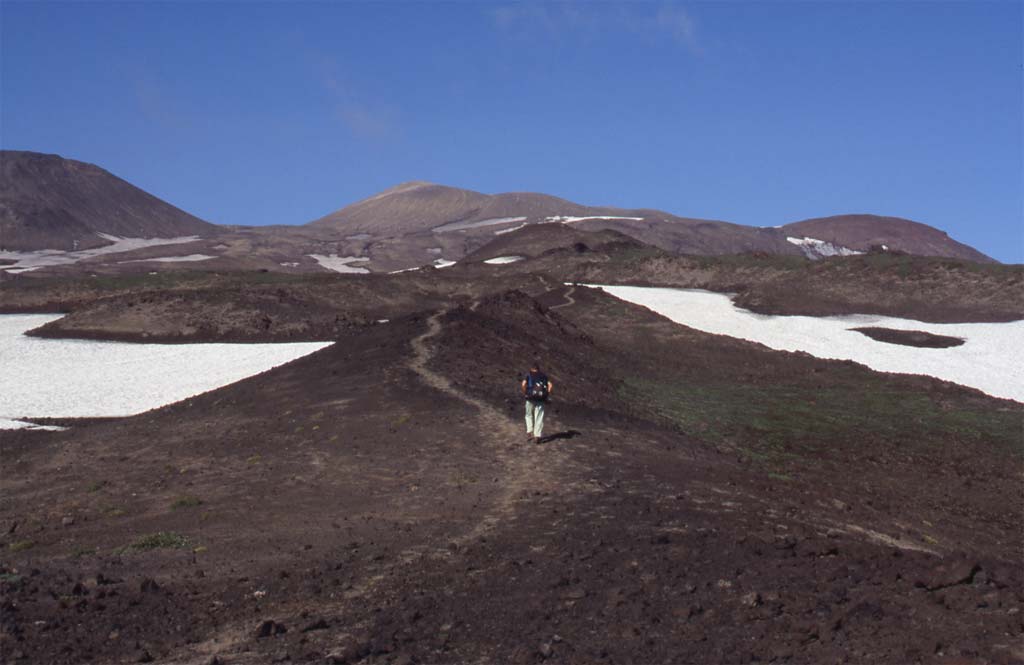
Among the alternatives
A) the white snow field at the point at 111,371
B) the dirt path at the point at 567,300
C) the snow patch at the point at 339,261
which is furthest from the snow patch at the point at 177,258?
the white snow field at the point at 111,371

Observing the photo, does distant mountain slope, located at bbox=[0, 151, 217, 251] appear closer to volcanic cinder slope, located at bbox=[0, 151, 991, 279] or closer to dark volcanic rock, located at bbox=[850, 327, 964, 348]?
volcanic cinder slope, located at bbox=[0, 151, 991, 279]

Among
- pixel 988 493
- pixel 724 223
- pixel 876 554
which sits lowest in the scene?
pixel 988 493

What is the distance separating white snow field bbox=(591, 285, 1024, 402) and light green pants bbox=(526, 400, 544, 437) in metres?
23.5

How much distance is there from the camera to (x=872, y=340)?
50094mm

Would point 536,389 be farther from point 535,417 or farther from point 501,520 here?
point 501,520

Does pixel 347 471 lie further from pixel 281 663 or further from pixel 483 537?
pixel 281 663

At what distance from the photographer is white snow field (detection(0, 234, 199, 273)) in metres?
134

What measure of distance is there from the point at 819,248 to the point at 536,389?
15814 cm

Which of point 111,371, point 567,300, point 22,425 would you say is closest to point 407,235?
point 567,300

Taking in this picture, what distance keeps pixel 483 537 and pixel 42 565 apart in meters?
5.27

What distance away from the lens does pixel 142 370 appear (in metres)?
38.3

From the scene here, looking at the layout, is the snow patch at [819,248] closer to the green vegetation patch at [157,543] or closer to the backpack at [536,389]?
the backpack at [536,389]

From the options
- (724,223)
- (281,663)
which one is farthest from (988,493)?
(724,223)

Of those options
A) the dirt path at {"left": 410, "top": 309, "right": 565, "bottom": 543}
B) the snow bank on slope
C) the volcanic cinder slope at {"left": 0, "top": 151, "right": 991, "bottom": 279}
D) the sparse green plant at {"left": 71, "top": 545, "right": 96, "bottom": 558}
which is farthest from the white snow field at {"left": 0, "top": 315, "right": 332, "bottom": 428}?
the snow bank on slope
